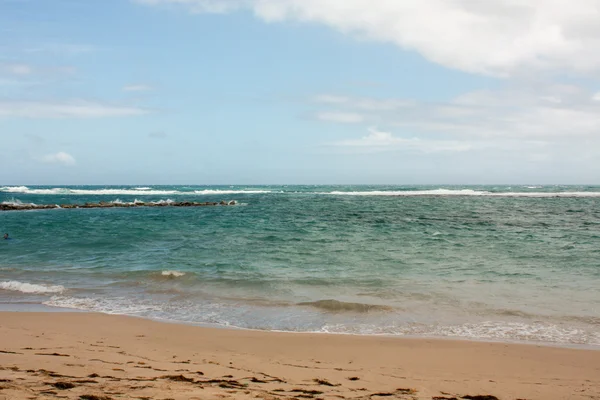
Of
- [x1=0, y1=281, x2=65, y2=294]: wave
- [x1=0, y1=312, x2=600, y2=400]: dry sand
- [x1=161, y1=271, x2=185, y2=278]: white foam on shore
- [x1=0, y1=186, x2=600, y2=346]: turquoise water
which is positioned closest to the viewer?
[x1=0, y1=312, x2=600, y2=400]: dry sand

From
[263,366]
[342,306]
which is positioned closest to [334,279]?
[342,306]

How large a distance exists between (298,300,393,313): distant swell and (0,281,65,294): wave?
598 centimetres

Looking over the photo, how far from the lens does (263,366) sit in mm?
5664

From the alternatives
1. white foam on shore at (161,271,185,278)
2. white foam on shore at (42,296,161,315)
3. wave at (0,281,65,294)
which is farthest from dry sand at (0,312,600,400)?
white foam on shore at (161,271,185,278)

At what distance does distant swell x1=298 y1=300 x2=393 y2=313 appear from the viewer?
906 cm

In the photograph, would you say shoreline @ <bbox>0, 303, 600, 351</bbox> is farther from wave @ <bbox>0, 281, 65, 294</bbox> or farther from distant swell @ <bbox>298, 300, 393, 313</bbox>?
distant swell @ <bbox>298, 300, 393, 313</bbox>

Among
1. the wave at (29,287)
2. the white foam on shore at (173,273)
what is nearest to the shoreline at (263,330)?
the wave at (29,287)

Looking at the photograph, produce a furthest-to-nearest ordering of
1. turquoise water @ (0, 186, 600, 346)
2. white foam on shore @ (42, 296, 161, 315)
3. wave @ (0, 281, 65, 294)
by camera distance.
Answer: wave @ (0, 281, 65, 294), white foam on shore @ (42, 296, 161, 315), turquoise water @ (0, 186, 600, 346)

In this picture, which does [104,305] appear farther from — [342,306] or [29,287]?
[342,306]

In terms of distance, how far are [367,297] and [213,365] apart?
5.03 m

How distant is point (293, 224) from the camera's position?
86.3 feet

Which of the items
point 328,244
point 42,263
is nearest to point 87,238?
point 42,263

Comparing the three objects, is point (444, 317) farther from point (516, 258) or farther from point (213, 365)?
point (516, 258)

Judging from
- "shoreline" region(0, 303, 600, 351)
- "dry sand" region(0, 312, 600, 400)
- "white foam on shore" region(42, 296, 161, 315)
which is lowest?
"white foam on shore" region(42, 296, 161, 315)
